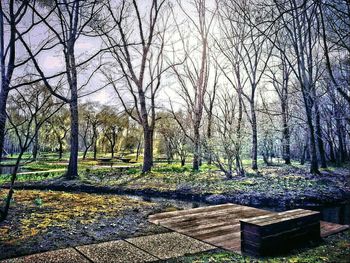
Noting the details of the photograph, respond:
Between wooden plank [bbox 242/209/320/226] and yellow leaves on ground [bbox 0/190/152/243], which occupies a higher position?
wooden plank [bbox 242/209/320/226]

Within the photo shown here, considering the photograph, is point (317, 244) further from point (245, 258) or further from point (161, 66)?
point (161, 66)

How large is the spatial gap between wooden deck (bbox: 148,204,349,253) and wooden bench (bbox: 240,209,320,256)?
15.6 inches

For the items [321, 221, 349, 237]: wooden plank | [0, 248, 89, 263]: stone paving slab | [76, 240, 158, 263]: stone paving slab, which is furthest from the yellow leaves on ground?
[321, 221, 349, 237]: wooden plank

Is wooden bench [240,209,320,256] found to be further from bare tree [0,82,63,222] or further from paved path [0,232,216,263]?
bare tree [0,82,63,222]

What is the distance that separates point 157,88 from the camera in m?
25.0

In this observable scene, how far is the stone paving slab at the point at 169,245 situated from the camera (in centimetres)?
542

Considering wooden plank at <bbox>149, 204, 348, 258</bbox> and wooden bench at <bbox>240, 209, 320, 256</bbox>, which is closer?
wooden bench at <bbox>240, 209, 320, 256</bbox>

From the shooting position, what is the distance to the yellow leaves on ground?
21.2ft

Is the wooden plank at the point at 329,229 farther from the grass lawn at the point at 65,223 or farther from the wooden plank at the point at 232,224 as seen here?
the grass lawn at the point at 65,223

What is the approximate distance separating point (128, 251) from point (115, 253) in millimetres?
231

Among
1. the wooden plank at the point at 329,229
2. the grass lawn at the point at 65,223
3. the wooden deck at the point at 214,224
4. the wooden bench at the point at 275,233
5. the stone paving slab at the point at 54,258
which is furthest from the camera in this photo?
the wooden plank at the point at 329,229

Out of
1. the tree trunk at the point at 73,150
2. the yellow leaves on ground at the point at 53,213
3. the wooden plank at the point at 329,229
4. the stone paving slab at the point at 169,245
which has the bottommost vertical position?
the stone paving slab at the point at 169,245

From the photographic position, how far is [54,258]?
5074mm

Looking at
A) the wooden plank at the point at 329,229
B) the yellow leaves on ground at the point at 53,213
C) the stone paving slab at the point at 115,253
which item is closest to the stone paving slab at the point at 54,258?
the stone paving slab at the point at 115,253
